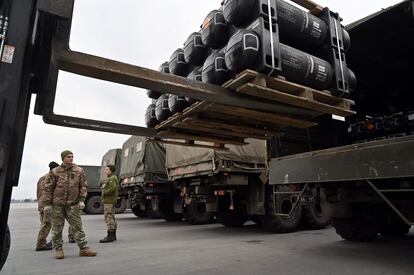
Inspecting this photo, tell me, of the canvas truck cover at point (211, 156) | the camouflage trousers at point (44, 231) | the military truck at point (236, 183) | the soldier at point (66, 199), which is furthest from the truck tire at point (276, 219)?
the camouflage trousers at point (44, 231)

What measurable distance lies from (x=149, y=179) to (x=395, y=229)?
24.3 feet

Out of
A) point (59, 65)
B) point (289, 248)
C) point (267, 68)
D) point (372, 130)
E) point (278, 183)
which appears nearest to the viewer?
point (59, 65)

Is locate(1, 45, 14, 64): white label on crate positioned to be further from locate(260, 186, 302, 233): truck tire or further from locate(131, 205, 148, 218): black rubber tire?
locate(131, 205, 148, 218): black rubber tire

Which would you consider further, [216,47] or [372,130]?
[372,130]

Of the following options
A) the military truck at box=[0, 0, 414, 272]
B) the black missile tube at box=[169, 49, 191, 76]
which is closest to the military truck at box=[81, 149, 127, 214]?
the military truck at box=[0, 0, 414, 272]

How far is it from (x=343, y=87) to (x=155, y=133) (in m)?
2.57

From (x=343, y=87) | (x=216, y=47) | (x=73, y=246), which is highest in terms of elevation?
(x=216, y=47)

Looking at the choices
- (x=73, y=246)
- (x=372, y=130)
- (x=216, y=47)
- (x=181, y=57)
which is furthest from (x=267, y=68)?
(x=73, y=246)

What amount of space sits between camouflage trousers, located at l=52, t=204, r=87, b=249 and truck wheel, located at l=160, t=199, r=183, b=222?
6594 millimetres

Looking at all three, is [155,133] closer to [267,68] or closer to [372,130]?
[267,68]

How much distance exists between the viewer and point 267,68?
10.3ft

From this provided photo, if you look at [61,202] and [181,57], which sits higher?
[181,57]

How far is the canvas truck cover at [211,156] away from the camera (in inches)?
305

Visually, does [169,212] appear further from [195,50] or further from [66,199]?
[195,50]
